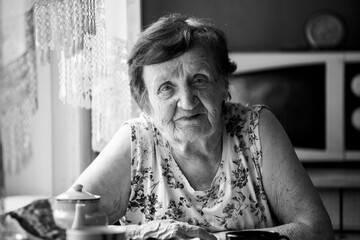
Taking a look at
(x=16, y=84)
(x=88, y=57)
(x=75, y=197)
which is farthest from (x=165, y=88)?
(x=16, y=84)

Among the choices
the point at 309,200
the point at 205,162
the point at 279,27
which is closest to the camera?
the point at 309,200

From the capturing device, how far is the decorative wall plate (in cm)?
371

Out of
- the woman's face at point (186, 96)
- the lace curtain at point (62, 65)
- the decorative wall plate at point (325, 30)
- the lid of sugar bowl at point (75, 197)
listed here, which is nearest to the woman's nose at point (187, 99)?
the woman's face at point (186, 96)

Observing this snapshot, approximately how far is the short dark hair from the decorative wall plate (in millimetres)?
1752

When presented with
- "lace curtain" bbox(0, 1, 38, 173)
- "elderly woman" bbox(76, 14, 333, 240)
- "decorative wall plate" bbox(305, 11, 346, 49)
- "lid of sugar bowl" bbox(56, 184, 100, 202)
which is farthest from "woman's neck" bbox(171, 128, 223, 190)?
"decorative wall plate" bbox(305, 11, 346, 49)

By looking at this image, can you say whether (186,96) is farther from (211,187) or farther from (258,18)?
(258,18)

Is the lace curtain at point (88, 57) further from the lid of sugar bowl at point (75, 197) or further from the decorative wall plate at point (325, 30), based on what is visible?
the decorative wall plate at point (325, 30)

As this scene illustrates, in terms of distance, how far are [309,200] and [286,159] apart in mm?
131

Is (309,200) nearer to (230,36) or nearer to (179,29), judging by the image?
(179,29)

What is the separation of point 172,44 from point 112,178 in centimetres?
39

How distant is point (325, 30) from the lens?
3705 mm

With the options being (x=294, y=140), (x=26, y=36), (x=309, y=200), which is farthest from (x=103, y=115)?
(x=294, y=140)

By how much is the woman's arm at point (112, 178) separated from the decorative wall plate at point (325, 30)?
192 centimetres

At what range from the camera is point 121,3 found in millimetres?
2342
